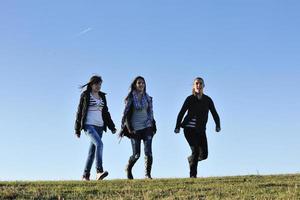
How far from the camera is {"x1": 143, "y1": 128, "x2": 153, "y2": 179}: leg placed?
1667cm

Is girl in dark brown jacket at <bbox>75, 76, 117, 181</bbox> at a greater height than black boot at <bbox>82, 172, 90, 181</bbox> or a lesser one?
greater

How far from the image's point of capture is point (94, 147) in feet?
55.3

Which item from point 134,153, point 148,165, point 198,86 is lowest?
point 148,165

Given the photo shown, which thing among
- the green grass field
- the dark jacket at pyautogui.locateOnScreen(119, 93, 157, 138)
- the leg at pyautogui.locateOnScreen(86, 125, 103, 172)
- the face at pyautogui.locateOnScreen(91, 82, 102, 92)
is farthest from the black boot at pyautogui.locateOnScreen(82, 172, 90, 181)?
the face at pyautogui.locateOnScreen(91, 82, 102, 92)

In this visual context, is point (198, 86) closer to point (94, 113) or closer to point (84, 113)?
point (94, 113)

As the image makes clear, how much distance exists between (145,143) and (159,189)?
3.35 m

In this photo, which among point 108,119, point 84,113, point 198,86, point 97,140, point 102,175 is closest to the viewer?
point 102,175

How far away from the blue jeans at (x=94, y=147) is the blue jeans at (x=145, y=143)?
87cm

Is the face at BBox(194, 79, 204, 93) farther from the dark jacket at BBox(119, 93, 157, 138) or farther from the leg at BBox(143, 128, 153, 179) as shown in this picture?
the leg at BBox(143, 128, 153, 179)

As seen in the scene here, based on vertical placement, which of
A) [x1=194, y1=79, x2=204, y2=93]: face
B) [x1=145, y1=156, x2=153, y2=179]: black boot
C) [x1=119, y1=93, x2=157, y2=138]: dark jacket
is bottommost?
[x1=145, y1=156, x2=153, y2=179]: black boot

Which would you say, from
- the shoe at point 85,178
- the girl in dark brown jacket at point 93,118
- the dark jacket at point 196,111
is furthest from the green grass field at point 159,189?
the dark jacket at point 196,111

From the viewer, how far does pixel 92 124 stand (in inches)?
669

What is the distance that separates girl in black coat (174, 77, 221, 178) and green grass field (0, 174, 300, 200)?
180cm

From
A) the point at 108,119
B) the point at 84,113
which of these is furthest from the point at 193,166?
the point at 84,113
